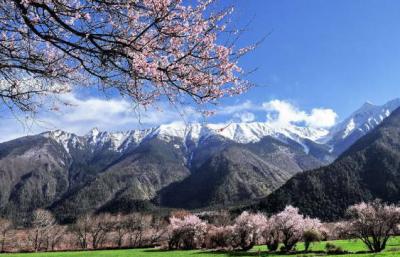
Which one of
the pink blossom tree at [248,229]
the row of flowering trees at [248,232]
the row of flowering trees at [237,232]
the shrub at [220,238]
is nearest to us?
the row of flowering trees at [237,232]

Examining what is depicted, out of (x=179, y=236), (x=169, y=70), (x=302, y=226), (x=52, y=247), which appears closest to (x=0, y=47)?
(x=169, y=70)

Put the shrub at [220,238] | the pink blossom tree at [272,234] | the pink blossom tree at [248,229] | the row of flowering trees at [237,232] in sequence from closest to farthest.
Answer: the row of flowering trees at [237,232] < the pink blossom tree at [272,234] < the pink blossom tree at [248,229] < the shrub at [220,238]

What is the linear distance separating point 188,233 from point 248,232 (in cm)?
1918

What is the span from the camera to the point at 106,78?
1010cm

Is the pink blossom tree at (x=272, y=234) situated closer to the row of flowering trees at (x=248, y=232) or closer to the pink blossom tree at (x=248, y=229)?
the row of flowering trees at (x=248, y=232)

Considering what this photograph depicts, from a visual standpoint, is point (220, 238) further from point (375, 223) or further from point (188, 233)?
point (375, 223)

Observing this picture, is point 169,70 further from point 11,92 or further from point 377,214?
point 377,214

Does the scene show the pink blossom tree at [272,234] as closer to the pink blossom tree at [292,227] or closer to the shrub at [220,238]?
the pink blossom tree at [292,227]

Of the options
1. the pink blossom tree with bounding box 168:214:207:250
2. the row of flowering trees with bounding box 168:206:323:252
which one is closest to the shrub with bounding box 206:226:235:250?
the row of flowering trees with bounding box 168:206:323:252

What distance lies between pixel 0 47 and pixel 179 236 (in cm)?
8287

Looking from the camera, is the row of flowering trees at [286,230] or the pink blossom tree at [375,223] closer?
the pink blossom tree at [375,223]

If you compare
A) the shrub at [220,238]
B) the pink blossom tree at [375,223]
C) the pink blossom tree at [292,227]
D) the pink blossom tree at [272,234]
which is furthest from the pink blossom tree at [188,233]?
the pink blossom tree at [375,223]

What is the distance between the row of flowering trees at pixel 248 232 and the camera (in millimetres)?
65438

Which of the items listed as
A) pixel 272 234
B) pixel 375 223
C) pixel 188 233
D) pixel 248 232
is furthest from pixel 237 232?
pixel 375 223
